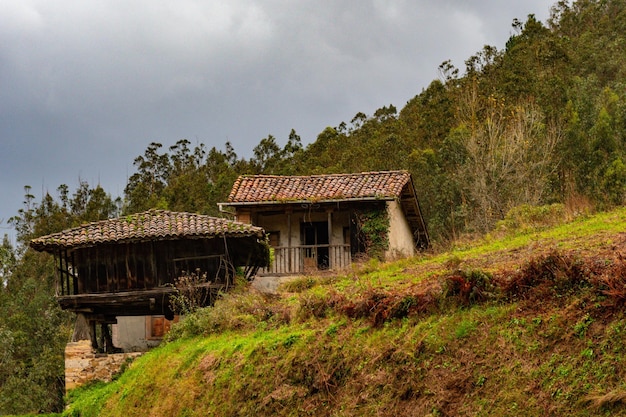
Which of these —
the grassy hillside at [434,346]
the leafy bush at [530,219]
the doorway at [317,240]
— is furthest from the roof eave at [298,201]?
the grassy hillside at [434,346]

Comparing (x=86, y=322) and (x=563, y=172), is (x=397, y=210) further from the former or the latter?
(x=86, y=322)

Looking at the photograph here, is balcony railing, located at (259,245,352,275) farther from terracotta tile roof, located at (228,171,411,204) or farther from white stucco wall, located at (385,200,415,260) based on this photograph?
terracotta tile roof, located at (228,171,411,204)

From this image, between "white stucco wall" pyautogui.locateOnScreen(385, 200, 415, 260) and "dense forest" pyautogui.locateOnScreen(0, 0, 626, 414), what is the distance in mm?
1559

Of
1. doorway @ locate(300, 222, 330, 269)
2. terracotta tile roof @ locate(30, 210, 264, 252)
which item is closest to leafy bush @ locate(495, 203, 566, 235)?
doorway @ locate(300, 222, 330, 269)

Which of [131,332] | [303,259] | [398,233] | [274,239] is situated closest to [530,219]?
[398,233]

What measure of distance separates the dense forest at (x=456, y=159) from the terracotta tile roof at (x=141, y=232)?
3.09 metres

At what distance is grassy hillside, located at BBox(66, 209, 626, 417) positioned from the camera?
8992 millimetres

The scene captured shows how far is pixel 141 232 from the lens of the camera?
2195cm

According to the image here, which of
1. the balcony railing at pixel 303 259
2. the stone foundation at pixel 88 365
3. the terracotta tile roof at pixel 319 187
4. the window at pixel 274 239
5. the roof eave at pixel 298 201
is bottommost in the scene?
the stone foundation at pixel 88 365

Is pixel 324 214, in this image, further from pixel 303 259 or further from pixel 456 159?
pixel 456 159

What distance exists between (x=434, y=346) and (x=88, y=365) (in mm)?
13936

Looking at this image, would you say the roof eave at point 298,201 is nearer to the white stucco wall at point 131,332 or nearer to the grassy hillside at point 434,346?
the white stucco wall at point 131,332

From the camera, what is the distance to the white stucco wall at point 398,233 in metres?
26.3

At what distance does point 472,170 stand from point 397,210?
5.88m
